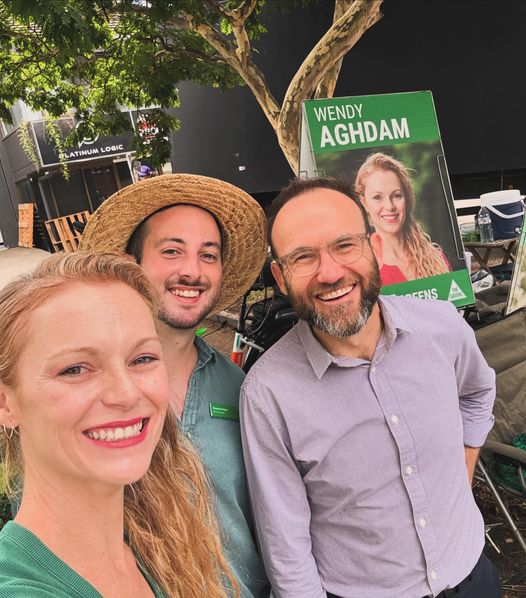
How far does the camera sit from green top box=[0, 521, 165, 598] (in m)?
0.78

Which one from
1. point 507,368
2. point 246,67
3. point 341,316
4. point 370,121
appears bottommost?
point 507,368

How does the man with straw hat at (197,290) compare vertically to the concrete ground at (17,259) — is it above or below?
below

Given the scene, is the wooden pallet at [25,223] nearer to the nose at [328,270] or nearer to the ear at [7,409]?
the nose at [328,270]

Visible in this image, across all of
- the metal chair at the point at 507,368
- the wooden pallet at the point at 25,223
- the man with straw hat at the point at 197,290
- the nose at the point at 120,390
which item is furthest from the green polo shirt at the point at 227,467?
the wooden pallet at the point at 25,223

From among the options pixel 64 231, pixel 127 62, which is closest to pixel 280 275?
pixel 127 62

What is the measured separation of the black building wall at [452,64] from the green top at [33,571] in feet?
29.5

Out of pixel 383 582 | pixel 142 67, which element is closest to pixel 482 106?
pixel 142 67

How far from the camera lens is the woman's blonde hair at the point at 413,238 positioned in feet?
8.04

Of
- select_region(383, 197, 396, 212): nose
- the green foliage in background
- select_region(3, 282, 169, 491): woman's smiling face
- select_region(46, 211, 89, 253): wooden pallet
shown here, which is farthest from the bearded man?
select_region(46, 211, 89, 253): wooden pallet

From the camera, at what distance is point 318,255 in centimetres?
146

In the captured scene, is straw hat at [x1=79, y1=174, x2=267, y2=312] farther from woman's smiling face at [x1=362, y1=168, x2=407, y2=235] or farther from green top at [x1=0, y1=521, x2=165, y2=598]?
green top at [x1=0, y1=521, x2=165, y2=598]

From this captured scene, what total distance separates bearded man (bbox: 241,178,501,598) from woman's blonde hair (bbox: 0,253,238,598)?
0.61 feet

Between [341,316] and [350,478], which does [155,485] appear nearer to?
[350,478]

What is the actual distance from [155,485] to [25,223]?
1856cm
